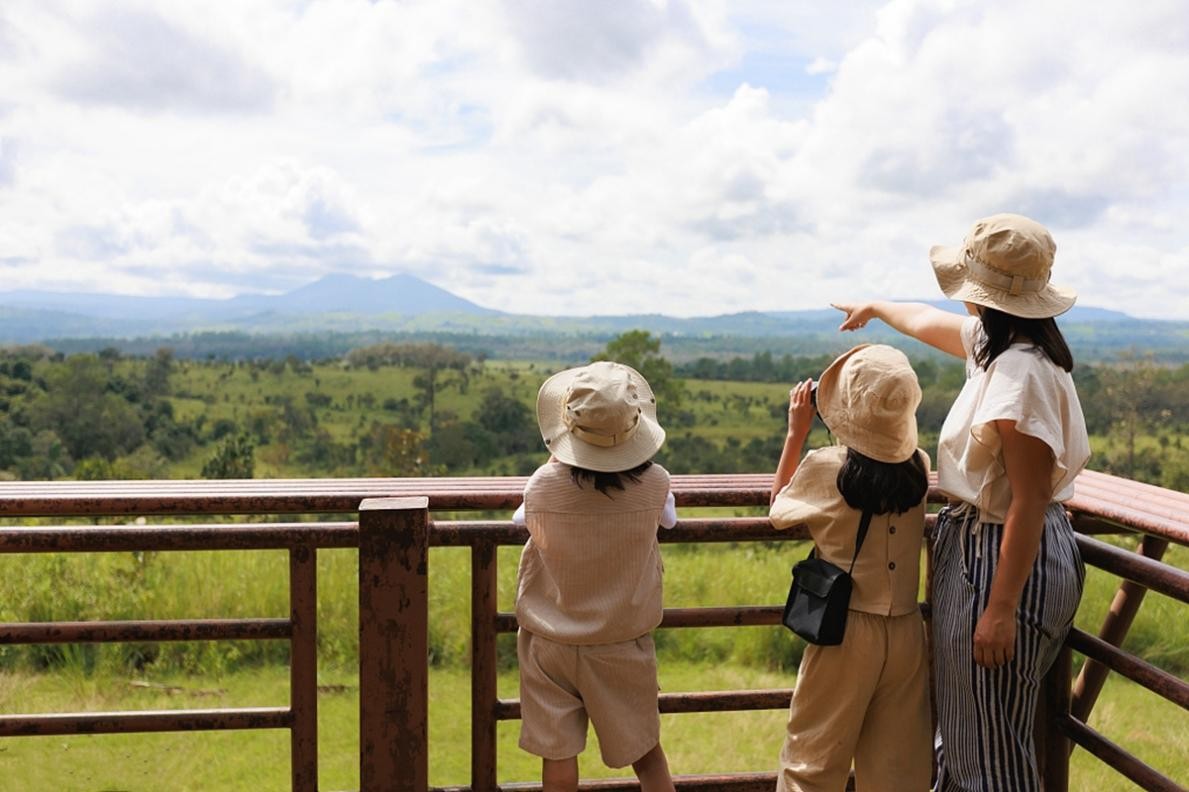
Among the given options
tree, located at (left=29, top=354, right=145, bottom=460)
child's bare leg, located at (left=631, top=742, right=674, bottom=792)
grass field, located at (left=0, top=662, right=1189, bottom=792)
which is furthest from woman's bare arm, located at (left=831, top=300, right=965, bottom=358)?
tree, located at (left=29, top=354, right=145, bottom=460)

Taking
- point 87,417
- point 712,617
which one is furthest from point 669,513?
point 87,417

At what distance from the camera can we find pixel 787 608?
203 cm

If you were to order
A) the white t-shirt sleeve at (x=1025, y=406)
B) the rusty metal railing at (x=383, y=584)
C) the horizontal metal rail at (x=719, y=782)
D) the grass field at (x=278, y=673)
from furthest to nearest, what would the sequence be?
1. the grass field at (x=278, y=673)
2. the horizontal metal rail at (x=719, y=782)
3. the rusty metal railing at (x=383, y=584)
4. the white t-shirt sleeve at (x=1025, y=406)

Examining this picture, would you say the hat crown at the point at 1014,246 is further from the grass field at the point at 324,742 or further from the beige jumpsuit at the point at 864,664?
the grass field at the point at 324,742

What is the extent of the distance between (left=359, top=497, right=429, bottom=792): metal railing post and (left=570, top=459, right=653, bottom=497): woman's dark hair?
0.95 feet

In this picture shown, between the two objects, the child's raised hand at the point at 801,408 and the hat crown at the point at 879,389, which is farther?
the child's raised hand at the point at 801,408

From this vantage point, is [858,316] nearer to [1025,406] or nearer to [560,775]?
[1025,406]

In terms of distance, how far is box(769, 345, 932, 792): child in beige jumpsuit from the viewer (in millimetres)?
Answer: 1921

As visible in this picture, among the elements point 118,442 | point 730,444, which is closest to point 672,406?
point 730,444

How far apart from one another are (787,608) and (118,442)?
1641 inches

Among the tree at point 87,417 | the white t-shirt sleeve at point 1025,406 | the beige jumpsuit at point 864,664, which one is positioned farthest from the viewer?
the tree at point 87,417

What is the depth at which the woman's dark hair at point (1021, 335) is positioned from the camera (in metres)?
1.82

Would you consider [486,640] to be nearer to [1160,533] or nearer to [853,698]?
[853,698]

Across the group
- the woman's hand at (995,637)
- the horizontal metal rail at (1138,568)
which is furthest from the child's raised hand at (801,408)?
the horizontal metal rail at (1138,568)
